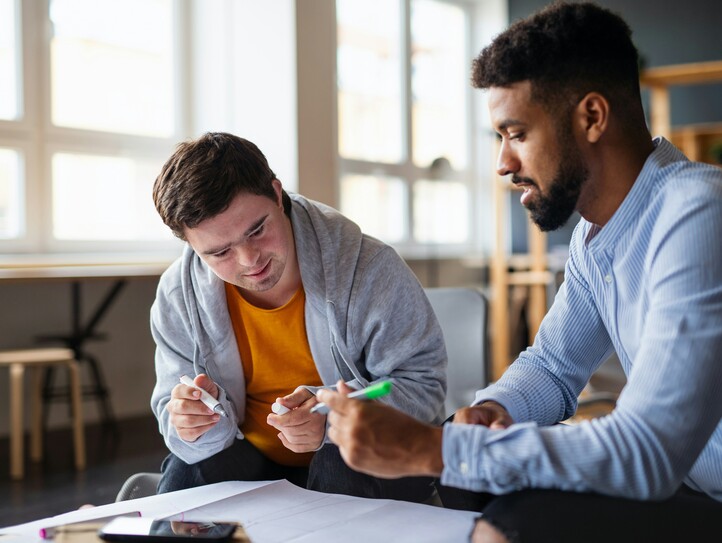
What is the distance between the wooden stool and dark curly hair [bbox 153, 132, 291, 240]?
203cm

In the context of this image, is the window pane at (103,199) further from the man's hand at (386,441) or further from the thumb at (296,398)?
the man's hand at (386,441)

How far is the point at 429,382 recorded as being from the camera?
150cm

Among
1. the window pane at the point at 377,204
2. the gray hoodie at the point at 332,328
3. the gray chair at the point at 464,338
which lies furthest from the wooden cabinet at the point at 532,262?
the gray hoodie at the point at 332,328

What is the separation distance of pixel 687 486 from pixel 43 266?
324 centimetres

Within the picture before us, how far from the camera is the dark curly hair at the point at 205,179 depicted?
1.39m

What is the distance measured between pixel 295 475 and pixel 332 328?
0.30 m

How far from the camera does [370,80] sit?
5.73m

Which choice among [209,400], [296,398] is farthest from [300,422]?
[209,400]

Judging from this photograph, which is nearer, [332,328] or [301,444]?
[301,444]

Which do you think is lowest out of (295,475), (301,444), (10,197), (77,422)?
(77,422)

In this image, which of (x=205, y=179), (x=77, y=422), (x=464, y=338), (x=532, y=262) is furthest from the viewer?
(x=532, y=262)

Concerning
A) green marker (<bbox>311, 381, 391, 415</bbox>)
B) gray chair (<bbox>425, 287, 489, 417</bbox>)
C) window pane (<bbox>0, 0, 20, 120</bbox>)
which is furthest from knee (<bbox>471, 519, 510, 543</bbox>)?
window pane (<bbox>0, 0, 20, 120</bbox>)

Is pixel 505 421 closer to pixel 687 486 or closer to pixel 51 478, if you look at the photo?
pixel 687 486

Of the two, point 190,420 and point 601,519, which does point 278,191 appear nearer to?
point 190,420
